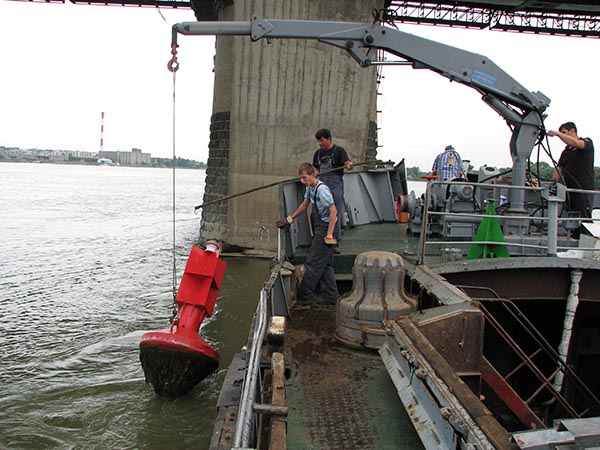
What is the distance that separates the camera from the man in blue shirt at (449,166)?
11.2m

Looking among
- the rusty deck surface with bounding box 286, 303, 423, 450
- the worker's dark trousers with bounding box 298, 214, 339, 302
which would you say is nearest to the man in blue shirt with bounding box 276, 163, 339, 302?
the worker's dark trousers with bounding box 298, 214, 339, 302

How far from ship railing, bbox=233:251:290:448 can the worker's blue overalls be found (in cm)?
38

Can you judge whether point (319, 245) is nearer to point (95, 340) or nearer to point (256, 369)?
point (256, 369)

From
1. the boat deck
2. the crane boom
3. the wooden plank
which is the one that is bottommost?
the wooden plank

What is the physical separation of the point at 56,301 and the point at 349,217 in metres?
7.91

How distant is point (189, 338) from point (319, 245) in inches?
77.5

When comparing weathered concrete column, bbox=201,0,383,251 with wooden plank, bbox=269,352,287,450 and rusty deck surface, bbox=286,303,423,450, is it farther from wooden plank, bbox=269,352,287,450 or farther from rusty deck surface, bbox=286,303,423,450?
wooden plank, bbox=269,352,287,450

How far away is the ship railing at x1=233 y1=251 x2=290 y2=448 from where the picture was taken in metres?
2.64

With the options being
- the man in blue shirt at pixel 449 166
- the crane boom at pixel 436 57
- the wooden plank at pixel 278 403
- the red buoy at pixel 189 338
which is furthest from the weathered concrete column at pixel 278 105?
the wooden plank at pixel 278 403

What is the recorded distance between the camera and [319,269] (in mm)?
6645

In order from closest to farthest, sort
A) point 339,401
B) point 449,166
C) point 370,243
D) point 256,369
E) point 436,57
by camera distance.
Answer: point 256,369 → point 339,401 → point 436,57 → point 370,243 → point 449,166

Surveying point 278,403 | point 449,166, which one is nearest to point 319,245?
point 278,403

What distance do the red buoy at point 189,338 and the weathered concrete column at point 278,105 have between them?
41.6 feet

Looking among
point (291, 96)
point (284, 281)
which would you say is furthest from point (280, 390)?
point (291, 96)
